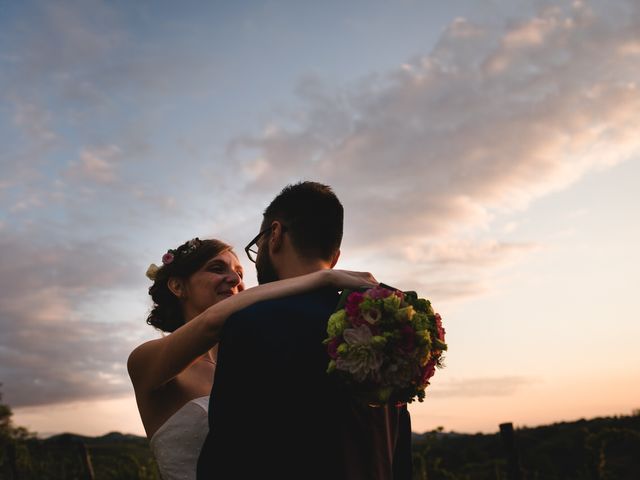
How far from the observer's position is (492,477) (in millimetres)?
12180

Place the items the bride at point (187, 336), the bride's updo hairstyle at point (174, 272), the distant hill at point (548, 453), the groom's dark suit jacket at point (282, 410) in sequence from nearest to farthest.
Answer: the groom's dark suit jacket at point (282, 410) → the bride at point (187, 336) → the bride's updo hairstyle at point (174, 272) → the distant hill at point (548, 453)

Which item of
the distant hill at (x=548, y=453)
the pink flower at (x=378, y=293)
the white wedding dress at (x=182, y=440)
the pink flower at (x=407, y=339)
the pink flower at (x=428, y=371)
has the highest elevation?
the pink flower at (x=378, y=293)

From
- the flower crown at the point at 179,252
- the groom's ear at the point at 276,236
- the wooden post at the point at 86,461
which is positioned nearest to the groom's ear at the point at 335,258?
the groom's ear at the point at 276,236

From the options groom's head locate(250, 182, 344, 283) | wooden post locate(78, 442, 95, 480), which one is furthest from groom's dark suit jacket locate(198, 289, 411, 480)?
wooden post locate(78, 442, 95, 480)

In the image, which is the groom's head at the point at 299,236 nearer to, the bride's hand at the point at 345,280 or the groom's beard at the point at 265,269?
the groom's beard at the point at 265,269

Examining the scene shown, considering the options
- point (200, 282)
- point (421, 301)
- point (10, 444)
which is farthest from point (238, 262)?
point (10, 444)

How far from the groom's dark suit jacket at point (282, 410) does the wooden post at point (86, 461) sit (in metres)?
11.9

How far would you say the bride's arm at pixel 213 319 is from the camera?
2775 mm

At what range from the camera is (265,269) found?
126 inches

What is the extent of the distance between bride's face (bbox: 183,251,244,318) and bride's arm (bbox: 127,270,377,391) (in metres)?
1.71

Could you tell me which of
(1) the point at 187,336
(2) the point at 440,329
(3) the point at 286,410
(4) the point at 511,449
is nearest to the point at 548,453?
(4) the point at 511,449

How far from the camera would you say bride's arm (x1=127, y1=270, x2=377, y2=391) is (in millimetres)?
2775

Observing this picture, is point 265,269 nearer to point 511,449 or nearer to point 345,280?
point 345,280

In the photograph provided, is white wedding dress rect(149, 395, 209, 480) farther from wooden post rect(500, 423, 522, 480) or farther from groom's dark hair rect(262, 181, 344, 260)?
wooden post rect(500, 423, 522, 480)
